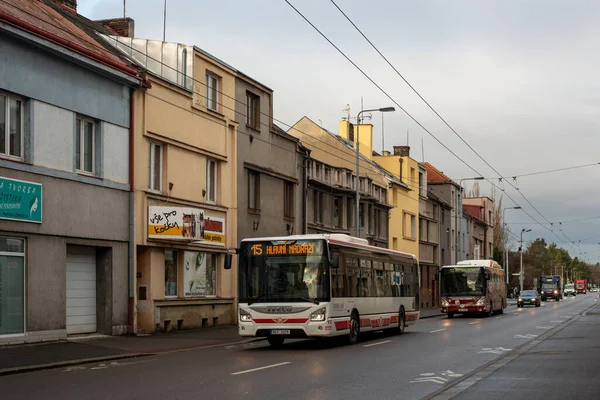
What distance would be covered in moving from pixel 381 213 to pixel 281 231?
1884 cm

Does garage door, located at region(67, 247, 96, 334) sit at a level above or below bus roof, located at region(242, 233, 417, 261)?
below

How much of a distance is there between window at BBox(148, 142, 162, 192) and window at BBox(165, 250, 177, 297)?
2.28 meters

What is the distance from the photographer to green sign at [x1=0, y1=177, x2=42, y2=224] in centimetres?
2036

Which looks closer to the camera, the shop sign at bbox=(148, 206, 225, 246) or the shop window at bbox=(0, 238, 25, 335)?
the shop window at bbox=(0, 238, 25, 335)

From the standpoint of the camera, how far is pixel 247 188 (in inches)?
1357

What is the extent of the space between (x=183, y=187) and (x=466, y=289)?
20829 millimetres

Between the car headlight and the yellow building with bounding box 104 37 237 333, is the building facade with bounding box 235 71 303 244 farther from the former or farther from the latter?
the car headlight

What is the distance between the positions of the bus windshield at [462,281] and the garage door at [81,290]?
24.5 metres

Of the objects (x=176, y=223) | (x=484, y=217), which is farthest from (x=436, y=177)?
(x=176, y=223)

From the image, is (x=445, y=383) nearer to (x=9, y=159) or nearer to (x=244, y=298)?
(x=244, y=298)

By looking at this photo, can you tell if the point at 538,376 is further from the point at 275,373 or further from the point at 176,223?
the point at 176,223

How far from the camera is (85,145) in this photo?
2428 cm

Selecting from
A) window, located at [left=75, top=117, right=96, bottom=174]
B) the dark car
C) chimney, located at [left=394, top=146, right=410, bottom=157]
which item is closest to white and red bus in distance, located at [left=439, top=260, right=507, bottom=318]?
the dark car

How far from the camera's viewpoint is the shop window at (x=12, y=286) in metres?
20.6
